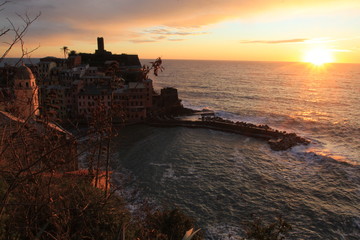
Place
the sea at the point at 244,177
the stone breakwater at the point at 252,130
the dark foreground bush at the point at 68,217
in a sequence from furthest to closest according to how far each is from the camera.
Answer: the stone breakwater at the point at 252,130, the sea at the point at 244,177, the dark foreground bush at the point at 68,217

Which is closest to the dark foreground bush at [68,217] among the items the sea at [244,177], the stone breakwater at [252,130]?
the sea at [244,177]

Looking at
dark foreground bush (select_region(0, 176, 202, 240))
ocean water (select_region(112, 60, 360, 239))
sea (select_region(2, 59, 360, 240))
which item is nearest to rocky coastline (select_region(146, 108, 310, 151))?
sea (select_region(2, 59, 360, 240))

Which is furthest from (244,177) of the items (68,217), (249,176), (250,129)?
(68,217)

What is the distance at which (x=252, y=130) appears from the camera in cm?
5500

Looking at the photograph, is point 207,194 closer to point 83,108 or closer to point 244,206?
point 244,206

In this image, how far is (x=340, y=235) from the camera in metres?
22.9

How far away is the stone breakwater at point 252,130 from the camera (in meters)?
47.7

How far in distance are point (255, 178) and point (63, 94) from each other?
47.1 m

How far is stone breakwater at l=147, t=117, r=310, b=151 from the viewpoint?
156 ft

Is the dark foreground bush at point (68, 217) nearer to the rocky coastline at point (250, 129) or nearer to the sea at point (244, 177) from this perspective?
the sea at point (244, 177)

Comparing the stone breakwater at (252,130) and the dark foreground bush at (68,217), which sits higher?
the dark foreground bush at (68,217)

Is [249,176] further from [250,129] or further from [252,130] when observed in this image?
[250,129]

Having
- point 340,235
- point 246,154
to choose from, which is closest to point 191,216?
point 340,235

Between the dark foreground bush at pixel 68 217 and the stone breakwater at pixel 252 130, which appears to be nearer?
the dark foreground bush at pixel 68 217
